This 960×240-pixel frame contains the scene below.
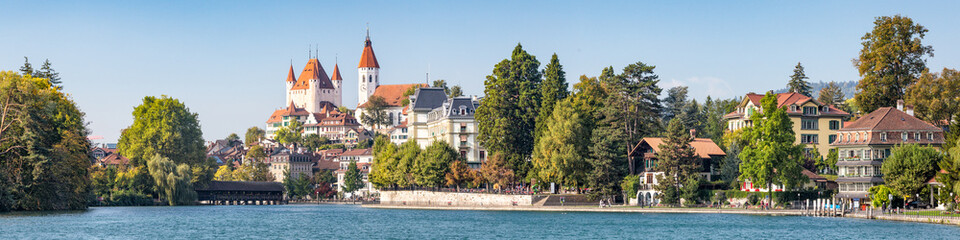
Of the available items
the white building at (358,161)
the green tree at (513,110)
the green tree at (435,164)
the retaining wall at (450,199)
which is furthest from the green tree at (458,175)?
the white building at (358,161)

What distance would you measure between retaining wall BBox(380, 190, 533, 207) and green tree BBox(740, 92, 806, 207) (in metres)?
21.9

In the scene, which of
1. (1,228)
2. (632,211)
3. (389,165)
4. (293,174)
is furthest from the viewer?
(293,174)

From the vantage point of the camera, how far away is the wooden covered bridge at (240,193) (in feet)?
441

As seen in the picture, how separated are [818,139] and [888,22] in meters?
12.5

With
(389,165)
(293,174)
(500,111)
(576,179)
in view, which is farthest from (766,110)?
(293,174)

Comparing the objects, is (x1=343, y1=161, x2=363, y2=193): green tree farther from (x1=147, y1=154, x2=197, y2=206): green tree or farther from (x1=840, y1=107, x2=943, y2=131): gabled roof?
(x1=840, y1=107, x2=943, y2=131): gabled roof

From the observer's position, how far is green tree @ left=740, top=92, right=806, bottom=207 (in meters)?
76.5

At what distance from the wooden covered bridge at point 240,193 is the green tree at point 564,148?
52.0 meters

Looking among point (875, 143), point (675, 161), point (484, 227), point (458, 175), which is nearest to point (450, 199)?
point (458, 175)

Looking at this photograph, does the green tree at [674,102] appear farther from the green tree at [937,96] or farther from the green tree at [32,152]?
the green tree at [32,152]

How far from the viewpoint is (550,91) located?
95.2m

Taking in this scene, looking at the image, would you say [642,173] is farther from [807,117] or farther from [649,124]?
[807,117]

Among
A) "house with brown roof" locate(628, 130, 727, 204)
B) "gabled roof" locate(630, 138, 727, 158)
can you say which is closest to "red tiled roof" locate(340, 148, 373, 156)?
"house with brown roof" locate(628, 130, 727, 204)

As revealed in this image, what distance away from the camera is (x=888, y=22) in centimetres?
8950
